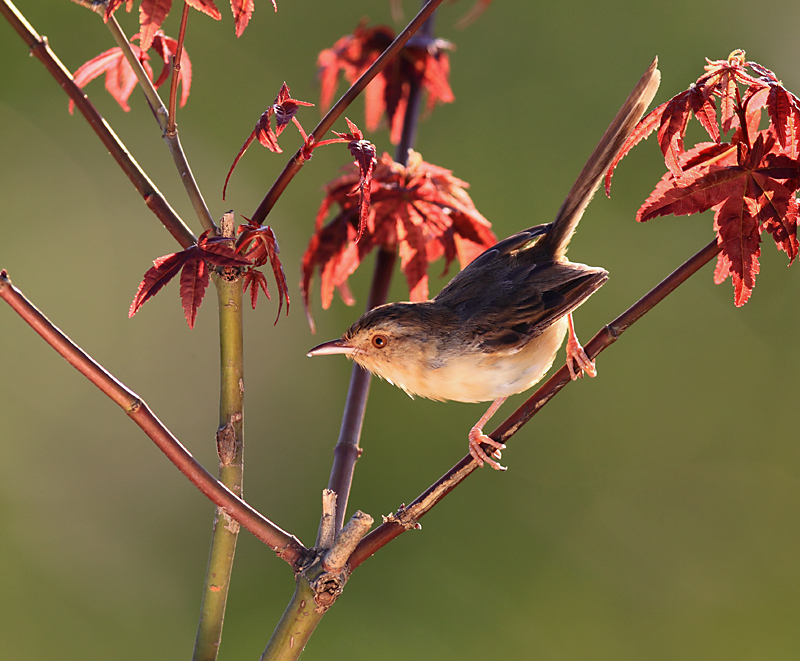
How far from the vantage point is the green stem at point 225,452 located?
4.06 ft

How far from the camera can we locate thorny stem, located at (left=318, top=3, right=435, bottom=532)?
1.43 metres

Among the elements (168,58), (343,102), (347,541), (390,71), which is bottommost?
(347,541)

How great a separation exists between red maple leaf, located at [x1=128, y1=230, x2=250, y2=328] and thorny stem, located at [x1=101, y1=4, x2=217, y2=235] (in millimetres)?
64

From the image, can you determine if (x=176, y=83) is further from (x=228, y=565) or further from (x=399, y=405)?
(x=399, y=405)

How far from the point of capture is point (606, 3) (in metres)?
4.79

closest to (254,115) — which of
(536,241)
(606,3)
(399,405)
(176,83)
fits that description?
(399,405)

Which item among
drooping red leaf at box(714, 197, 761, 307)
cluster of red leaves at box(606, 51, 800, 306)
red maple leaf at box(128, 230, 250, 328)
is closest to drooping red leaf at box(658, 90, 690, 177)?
cluster of red leaves at box(606, 51, 800, 306)

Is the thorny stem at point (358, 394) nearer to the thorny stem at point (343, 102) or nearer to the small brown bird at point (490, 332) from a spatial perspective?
the small brown bird at point (490, 332)

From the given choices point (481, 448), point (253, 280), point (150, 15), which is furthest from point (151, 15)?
point (481, 448)

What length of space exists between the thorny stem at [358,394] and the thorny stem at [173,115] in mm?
505

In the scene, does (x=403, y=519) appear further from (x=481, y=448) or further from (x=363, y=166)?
(x=363, y=166)

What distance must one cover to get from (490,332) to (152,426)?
3.08ft

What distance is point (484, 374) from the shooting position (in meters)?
1.82

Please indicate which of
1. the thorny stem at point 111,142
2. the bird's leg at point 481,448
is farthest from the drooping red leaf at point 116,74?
the bird's leg at point 481,448
